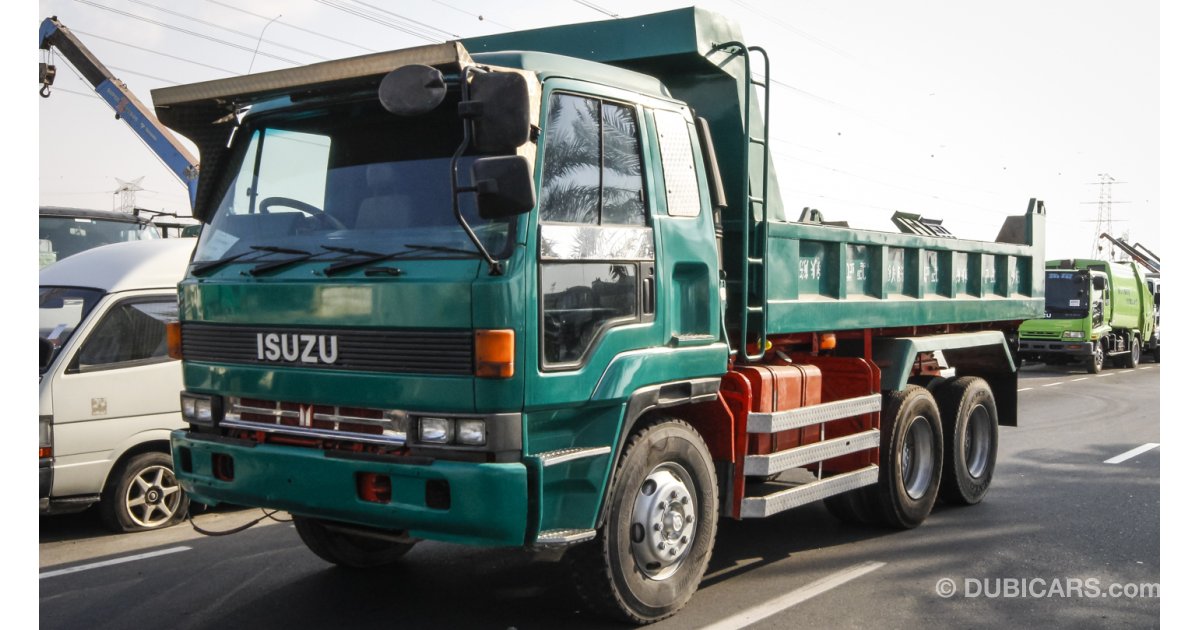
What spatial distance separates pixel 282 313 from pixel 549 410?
1227 millimetres

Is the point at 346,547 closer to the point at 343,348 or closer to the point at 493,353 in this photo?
the point at 343,348

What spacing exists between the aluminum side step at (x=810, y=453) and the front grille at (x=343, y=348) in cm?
201

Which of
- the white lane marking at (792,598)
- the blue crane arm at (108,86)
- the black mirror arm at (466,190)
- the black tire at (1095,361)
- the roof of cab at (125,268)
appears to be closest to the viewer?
the black mirror arm at (466,190)

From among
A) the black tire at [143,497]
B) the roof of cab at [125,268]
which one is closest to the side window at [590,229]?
the black tire at [143,497]

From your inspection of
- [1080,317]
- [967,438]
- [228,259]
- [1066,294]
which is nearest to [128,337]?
[228,259]

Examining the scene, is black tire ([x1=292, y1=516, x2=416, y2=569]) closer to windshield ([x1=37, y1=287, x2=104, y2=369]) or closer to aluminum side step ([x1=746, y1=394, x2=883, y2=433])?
aluminum side step ([x1=746, y1=394, x2=883, y2=433])

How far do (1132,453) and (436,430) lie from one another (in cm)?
913

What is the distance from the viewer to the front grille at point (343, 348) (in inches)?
161

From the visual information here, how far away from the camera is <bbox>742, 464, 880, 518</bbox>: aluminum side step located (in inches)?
215

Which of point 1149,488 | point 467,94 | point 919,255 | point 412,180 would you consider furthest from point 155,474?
point 1149,488

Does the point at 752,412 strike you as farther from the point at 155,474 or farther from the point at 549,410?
the point at 155,474

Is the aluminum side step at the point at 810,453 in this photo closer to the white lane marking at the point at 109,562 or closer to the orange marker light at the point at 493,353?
the orange marker light at the point at 493,353

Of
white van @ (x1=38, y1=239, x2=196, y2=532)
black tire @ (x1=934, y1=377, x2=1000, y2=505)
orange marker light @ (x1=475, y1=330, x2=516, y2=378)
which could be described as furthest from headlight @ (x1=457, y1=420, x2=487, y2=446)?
black tire @ (x1=934, y1=377, x2=1000, y2=505)

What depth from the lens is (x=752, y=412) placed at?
5539 mm
